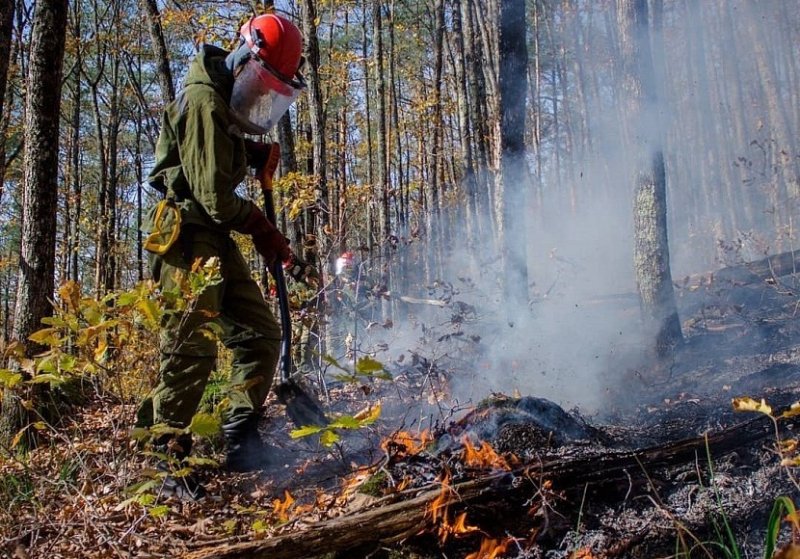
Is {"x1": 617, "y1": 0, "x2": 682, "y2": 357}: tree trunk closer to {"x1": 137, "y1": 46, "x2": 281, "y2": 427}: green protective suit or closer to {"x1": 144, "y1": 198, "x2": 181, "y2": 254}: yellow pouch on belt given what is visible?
{"x1": 137, "y1": 46, "x2": 281, "y2": 427}: green protective suit

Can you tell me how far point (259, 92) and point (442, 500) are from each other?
238 centimetres

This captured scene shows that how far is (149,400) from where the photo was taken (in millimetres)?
2842

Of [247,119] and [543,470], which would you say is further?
[247,119]

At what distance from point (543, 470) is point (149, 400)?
2007 mm

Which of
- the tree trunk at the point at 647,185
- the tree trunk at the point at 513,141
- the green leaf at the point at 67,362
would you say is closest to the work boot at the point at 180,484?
the green leaf at the point at 67,362

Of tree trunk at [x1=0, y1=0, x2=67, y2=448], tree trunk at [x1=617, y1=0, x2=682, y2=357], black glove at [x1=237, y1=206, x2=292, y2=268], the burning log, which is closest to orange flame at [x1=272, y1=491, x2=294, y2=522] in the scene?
the burning log

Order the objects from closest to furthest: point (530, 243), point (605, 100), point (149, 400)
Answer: point (149, 400)
point (530, 243)
point (605, 100)

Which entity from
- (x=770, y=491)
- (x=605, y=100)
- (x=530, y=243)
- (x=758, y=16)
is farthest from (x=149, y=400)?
(x=605, y=100)

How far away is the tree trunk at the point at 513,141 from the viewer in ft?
18.1

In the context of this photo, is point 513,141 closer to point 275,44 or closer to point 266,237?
point 275,44

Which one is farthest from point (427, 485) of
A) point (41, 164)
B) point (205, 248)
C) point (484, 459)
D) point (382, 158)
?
point (382, 158)

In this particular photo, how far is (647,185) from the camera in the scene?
5.50 meters

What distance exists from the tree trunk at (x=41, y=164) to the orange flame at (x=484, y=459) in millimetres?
3546

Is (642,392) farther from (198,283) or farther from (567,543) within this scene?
(198,283)
